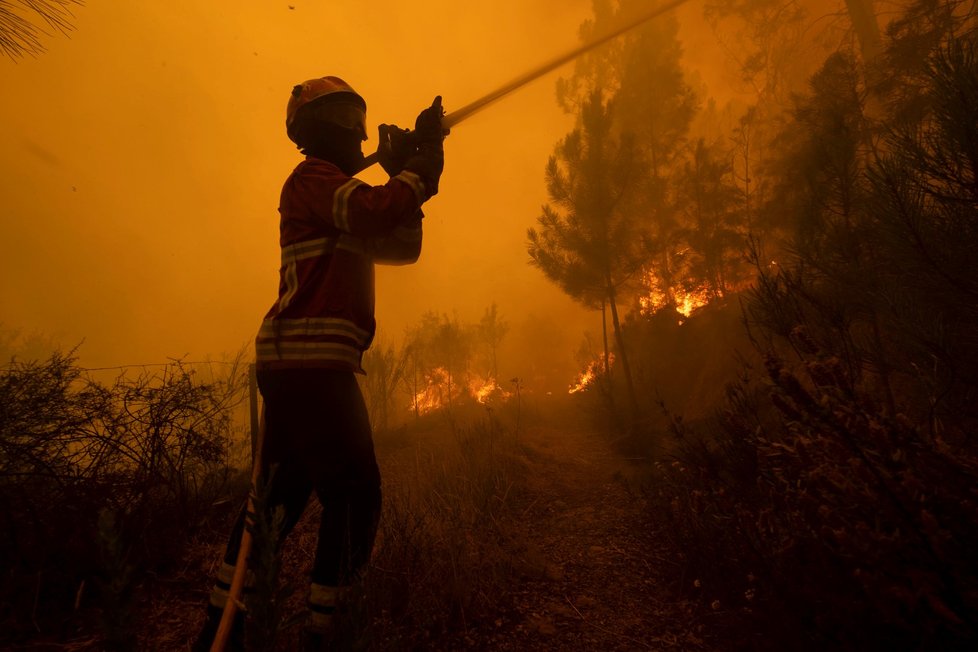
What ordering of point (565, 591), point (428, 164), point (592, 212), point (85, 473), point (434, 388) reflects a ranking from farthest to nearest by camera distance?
point (434, 388)
point (592, 212)
point (85, 473)
point (565, 591)
point (428, 164)

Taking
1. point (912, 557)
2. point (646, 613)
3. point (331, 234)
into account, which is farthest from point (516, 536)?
point (331, 234)

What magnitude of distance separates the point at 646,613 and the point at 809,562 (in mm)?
965

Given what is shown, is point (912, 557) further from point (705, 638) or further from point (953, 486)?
point (705, 638)

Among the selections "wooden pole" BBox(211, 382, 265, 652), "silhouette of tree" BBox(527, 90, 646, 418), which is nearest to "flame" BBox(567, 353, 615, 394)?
"silhouette of tree" BBox(527, 90, 646, 418)

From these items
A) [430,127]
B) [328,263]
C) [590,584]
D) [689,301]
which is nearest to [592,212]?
[689,301]

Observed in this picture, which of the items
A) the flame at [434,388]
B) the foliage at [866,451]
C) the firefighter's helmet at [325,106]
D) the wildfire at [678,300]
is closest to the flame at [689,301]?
the wildfire at [678,300]

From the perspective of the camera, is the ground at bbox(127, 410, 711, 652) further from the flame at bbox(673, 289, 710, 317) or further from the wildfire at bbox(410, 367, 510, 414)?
the wildfire at bbox(410, 367, 510, 414)

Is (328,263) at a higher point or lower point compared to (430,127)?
lower

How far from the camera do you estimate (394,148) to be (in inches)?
86.4

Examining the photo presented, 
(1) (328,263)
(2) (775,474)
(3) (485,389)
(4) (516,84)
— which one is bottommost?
(2) (775,474)

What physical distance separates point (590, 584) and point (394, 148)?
300 cm

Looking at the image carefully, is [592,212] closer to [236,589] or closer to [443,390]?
[236,589]

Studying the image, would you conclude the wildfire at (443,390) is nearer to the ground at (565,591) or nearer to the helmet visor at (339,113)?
the ground at (565,591)

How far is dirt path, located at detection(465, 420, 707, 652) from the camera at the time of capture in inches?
84.9
